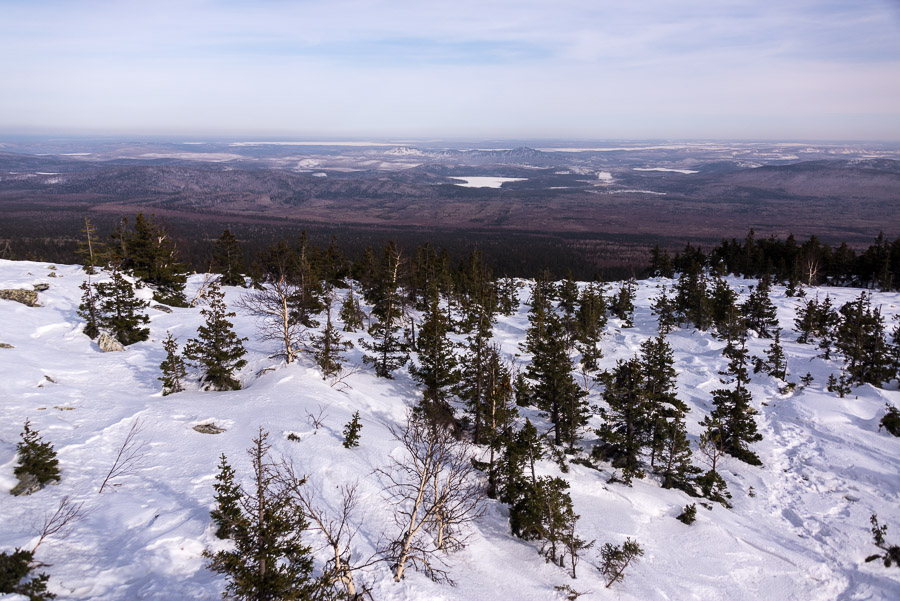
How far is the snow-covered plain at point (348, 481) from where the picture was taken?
41.4ft

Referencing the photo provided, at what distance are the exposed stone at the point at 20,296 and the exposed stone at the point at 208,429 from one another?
2316 centimetres

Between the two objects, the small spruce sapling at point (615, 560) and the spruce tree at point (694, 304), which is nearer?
the small spruce sapling at point (615, 560)

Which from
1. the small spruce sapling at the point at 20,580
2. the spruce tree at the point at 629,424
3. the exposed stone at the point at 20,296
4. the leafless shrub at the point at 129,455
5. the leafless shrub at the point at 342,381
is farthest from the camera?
the exposed stone at the point at 20,296

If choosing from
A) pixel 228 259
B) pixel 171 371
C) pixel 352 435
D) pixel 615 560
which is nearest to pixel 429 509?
pixel 352 435

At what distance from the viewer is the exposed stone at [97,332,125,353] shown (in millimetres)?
27969

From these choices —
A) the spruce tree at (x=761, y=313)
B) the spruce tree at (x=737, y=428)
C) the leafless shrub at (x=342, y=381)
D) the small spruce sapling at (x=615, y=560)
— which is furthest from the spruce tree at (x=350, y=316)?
the spruce tree at (x=761, y=313)

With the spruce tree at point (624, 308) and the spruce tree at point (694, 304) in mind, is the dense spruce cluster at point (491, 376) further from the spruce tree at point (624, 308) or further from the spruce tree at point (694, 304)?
the spruce tree at point (624, 308)

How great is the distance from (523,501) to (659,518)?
938cm

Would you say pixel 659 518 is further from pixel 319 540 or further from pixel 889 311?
pixel 889 311

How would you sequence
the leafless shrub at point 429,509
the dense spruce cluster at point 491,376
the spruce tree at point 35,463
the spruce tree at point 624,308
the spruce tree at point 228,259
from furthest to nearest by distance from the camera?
the spruce tree at point 624,308 < the spruce tree at point 228,259 < the dense spruce cluster at point 491,376 < the leafless shrub at point 429,509 < the spruce tree at point 35,463

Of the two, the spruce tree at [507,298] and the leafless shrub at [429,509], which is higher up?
the leafless shrub at [429,509]

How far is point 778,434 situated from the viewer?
33531mm

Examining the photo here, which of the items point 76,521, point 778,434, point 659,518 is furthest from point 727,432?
point 76,521

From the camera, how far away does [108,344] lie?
28.1 meters
